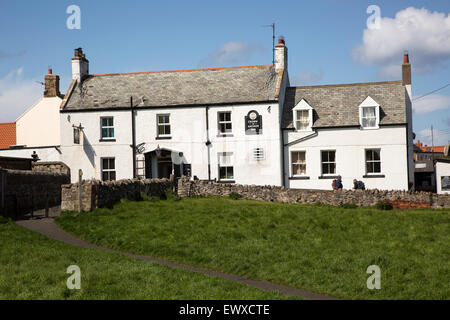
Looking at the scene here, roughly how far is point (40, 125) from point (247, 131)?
23.7 meters

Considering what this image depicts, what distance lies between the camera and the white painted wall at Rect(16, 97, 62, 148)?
46875 mm

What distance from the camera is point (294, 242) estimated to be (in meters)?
15.3

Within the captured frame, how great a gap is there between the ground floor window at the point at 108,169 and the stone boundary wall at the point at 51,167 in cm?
255

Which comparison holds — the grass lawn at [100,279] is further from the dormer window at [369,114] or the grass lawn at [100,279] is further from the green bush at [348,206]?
the dormer window at [369,114]

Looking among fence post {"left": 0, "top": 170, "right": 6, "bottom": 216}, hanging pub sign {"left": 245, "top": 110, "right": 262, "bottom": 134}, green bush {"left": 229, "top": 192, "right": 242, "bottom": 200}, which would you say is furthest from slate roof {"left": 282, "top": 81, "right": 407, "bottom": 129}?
fence post {"left": 0, "top": 170, "right": 6, "bottom": 216}

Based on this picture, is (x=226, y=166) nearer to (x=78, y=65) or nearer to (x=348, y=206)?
(x=348, y=206)

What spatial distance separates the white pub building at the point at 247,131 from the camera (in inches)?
1323

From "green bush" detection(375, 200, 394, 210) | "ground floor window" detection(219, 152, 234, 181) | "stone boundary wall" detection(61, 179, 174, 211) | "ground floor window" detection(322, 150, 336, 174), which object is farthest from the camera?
"ground floor window" detection(219, 152, 234, 181)

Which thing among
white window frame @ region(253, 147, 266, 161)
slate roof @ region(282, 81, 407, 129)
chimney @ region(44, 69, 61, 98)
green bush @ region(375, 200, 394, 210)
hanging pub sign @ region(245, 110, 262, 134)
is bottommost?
green bush @ region(375, 200, 394, 210)

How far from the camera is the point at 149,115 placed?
3516 cm

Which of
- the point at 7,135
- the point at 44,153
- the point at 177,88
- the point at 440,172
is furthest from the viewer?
the point at 7,135


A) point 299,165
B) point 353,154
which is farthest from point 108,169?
point 353,154

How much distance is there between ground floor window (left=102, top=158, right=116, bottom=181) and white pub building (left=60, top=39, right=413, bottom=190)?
0.07 m

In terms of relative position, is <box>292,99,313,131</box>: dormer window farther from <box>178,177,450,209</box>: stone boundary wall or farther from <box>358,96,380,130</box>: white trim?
<box>178,177,450,209</box>: stone boundary wall
